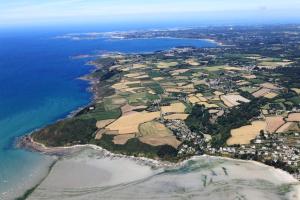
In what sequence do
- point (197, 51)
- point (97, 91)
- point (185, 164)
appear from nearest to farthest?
point (185, 164)
point (97, 91)
point (197, 51)

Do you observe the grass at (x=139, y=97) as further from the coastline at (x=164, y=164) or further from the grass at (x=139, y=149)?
the coastline at (x=164, y=164)

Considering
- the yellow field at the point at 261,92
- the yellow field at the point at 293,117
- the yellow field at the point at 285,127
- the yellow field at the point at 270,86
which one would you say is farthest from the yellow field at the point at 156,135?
the yellow field at the point at 270,86

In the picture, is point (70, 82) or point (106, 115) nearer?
point (106, 115)

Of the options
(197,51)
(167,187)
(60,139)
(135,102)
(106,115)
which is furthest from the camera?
(197,51)

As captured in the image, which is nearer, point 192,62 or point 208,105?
point 208,105

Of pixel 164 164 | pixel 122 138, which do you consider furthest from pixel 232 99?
pixel 164 164

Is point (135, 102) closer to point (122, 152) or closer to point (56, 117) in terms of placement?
point (56, 117)

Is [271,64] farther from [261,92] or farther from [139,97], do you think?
[139,97]

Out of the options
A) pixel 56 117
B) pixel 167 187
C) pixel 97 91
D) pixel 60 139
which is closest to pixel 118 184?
pixel 167 187
